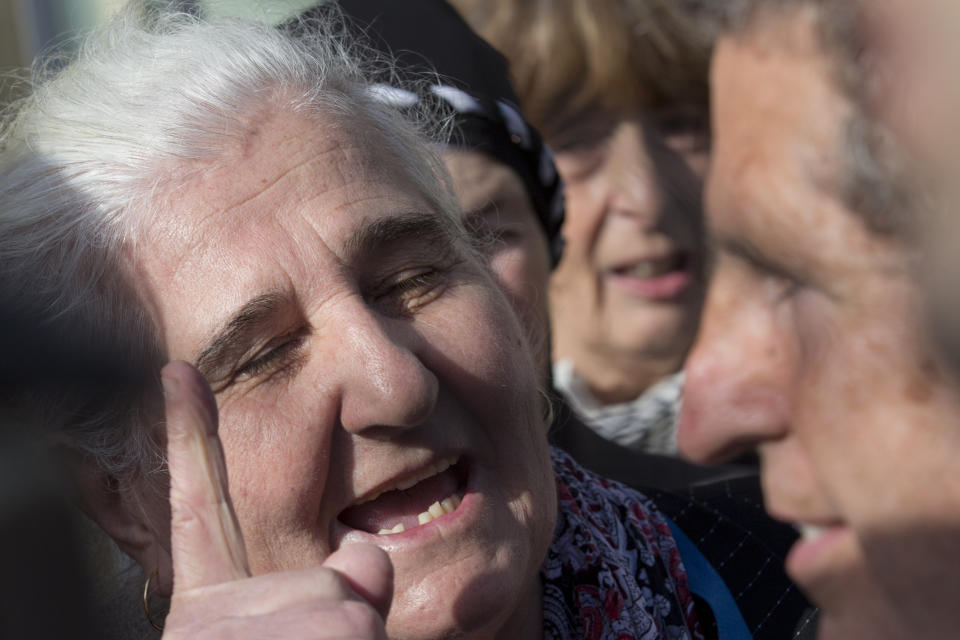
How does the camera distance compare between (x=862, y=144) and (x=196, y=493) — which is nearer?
(x=862, y=144)

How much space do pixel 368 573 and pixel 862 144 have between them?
0.86m

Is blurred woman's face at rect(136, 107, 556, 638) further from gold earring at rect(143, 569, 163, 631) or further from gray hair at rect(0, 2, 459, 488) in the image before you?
gold earring at rect(143, 569, 163, 631)

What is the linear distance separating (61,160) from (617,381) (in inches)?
97.5

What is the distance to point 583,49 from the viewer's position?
12.1 ft

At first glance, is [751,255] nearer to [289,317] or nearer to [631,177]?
[289,317]

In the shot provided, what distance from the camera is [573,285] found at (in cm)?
408

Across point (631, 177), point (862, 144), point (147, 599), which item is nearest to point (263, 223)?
point (147, 599)

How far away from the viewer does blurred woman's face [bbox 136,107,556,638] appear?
188cm

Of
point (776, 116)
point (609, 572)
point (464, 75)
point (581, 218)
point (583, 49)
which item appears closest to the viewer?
point (776, 116)

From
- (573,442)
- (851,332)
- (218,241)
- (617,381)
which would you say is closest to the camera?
(851,332)

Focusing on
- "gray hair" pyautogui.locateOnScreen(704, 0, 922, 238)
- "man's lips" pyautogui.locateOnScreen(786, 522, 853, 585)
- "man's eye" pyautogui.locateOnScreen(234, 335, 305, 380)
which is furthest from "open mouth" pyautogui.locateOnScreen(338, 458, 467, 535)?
"gray hair" pyautogui.locateOnScreen(704, 0, 922, 238)

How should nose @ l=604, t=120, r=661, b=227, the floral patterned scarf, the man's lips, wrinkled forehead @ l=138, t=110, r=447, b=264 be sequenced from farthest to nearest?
nose @ l=604, t=120, r=661, b=227 < the floral patterned scarf < wrinkled forehead @ l=138, t=110, r=447, b=264 < the man's lips

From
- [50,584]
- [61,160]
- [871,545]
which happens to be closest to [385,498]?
[50,584]

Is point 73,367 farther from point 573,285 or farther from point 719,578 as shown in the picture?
point 573,285
